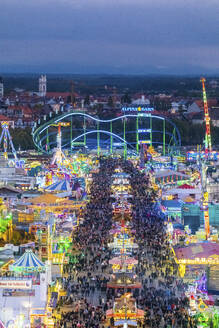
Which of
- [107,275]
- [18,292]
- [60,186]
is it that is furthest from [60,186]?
[18,292]

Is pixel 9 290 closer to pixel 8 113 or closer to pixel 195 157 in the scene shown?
pixel 195 157

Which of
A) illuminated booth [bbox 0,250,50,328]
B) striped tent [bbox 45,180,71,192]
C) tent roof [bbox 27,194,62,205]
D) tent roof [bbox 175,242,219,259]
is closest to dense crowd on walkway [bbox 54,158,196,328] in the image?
tent roof [bbox 175,242,219,259]

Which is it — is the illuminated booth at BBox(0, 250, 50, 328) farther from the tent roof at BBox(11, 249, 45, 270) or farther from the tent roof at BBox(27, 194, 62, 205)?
the tent roof at BBox(27, 194, 62, 205)

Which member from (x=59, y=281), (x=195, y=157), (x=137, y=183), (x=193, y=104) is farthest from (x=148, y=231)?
(x=193, y=104)

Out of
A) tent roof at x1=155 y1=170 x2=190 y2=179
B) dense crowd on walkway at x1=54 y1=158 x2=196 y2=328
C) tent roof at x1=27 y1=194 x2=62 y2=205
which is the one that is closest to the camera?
dense crowd on walkway at x1=54 y1=158 x2=196 y2=328

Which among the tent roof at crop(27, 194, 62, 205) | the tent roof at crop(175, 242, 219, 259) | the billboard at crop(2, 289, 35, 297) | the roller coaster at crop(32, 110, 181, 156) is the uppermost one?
the roller coaster at crop(32, 110, 181, 156)
